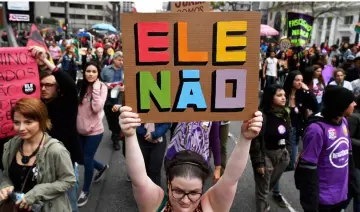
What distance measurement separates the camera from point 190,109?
1.79 m

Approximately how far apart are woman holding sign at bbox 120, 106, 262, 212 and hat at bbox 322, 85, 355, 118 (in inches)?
47.9

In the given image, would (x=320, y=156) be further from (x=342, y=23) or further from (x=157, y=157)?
(x=342, y=23)

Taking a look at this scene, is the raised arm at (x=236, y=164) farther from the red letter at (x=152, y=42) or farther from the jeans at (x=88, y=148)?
the jeans at (x=88, y=148)

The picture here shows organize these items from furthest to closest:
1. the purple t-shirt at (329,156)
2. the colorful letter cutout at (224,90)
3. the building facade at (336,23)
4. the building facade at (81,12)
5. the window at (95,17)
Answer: the window at (95,17) < the building facade at (81,12) < the building facade at (336,23) < the purple t-shirt at (329,156) < the colorful letter cutout at (224,90)

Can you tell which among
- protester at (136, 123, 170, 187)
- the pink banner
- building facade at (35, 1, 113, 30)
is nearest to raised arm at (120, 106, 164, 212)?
protester at (136, 123, 170, 187)

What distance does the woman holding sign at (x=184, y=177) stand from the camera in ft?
5.45

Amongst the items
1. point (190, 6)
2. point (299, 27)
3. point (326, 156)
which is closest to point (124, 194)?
point (326, 156)

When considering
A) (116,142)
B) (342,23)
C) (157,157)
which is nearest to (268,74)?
(116,142)

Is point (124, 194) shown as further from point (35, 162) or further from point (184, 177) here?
point (184, 177)

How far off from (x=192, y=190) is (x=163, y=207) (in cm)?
20

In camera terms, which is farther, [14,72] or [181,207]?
[14,72]

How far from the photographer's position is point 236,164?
5.63 ft

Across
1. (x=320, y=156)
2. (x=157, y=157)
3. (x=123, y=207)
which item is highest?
(x=320, y=156)

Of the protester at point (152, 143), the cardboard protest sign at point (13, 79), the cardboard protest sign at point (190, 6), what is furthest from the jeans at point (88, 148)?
the cardboard protest sign at point (190, 6)
